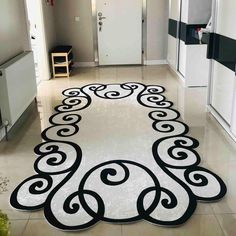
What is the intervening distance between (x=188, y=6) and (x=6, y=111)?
3.18 meters

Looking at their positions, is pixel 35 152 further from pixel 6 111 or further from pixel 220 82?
pixel 220 82

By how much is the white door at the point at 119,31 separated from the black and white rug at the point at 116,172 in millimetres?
2976

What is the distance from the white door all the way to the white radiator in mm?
2868

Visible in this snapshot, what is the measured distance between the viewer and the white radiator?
3338 millimetres

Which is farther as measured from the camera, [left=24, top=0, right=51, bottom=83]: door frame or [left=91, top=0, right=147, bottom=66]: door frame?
[left=91, top=0, right=147, bottom=66]: door frame

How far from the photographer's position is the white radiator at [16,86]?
3338 millimetres

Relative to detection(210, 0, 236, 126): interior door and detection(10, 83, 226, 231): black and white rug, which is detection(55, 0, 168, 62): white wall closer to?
detection(10, 83, 226, 231): black and white rug

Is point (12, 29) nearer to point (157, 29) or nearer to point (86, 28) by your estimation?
point (86, 28)

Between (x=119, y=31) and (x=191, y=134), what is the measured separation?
13.2 feet

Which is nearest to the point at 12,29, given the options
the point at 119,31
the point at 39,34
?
the point at 39,34

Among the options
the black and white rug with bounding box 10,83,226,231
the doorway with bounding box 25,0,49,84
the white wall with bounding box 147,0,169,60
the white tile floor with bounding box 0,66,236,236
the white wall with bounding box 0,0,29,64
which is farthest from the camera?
the white wall with bounding box 147,0,169,60

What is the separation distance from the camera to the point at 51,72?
6.28 m

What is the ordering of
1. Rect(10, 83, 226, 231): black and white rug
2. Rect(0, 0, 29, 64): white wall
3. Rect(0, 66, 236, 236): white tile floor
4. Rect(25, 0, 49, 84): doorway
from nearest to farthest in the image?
Rect(0, 66, 236, 236): white tile floor
Rect(10, 83, 226, 231): black and white rug
Rect(0, 0, 29, 64): white wall
Rect(25, 0, 49, 84): doorway

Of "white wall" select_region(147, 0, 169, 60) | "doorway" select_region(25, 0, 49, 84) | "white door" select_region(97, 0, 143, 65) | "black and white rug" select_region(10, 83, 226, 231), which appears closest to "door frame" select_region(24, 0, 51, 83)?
"doorway" select_region(25, 0, 49, 84)
